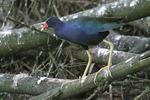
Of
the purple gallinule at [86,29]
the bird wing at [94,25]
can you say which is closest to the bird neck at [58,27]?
the purple gallinule at [86,29]

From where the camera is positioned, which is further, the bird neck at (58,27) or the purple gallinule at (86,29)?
the bird neck at (58,27)

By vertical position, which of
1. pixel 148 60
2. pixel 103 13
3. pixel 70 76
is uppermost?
pixel 103 13

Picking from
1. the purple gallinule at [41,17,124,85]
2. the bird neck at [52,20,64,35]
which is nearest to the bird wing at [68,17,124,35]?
the purple gallinule at [41,17,124,85]

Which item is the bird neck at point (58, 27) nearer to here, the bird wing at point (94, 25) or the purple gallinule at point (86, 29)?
the purple gallinule at point (86, 29)

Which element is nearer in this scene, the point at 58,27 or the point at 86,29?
the point at 86,29

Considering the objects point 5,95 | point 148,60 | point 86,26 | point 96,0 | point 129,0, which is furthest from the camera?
point 96,0

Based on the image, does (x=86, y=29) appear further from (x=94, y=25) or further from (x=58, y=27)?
(x=58, y=27)

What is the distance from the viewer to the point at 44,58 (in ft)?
12.8

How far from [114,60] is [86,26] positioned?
0.97 m

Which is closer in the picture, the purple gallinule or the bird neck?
the purple gallinule

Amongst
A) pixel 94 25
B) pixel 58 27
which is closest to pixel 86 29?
pixel 94 25

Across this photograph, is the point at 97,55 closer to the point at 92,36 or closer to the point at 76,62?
the point at 76,62

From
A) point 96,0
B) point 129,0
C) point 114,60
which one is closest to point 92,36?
point 114,60

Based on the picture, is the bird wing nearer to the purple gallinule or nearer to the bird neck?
the purple gallinule
